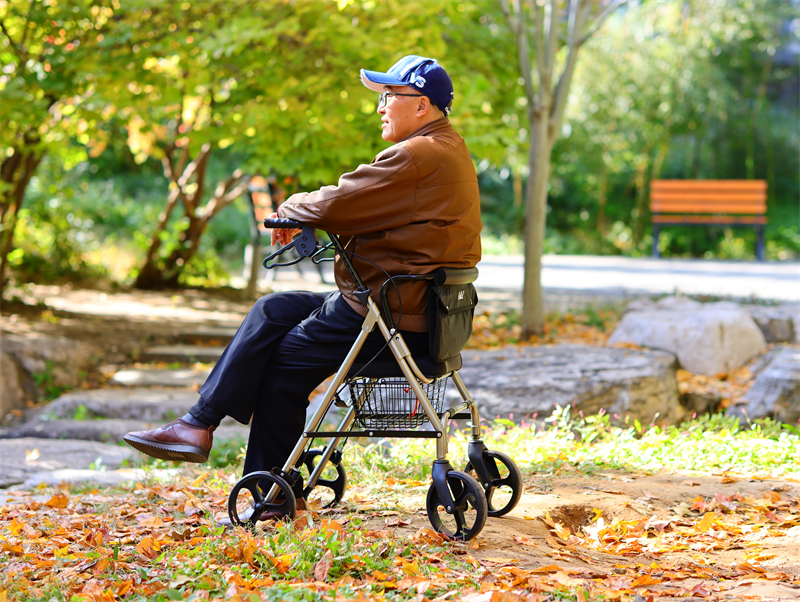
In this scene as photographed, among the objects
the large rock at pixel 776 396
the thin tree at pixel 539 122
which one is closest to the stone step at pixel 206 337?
the thin tree at pixel 539 122

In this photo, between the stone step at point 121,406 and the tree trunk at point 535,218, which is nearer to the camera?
the stone step at point 121,406

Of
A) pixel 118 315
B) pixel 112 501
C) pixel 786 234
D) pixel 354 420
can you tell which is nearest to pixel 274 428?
pixel 354 420

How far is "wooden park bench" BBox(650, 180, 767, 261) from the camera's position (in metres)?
14.9

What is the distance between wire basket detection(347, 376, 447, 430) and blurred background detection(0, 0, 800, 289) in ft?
9.60

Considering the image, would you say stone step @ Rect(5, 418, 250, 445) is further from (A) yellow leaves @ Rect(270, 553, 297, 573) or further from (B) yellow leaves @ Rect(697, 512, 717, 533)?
(B) yellow leaves @ Rect(697, 512, 717, 533)

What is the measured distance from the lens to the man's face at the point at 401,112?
3004 mm

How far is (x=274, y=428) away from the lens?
10.3ft

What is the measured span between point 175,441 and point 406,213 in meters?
1.22

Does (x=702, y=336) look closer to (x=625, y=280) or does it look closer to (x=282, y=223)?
(x=625, y=280)

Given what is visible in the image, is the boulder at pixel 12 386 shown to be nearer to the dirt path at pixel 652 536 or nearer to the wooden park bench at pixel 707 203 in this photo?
the dirt path at pixel 652 536

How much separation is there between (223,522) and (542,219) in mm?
5073

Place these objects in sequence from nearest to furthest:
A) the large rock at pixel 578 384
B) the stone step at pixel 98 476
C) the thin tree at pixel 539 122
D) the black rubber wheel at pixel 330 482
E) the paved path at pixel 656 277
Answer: the black rubber wheel at pixel 330 482, the stone step at pixel 98 476, the large rock at pixel 578 384, the thin tree at pixel 539 122, the paved path at pixel 656 277

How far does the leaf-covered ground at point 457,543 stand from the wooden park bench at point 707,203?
11.3 m

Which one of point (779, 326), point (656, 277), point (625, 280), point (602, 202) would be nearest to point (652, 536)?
point (779, 326)
